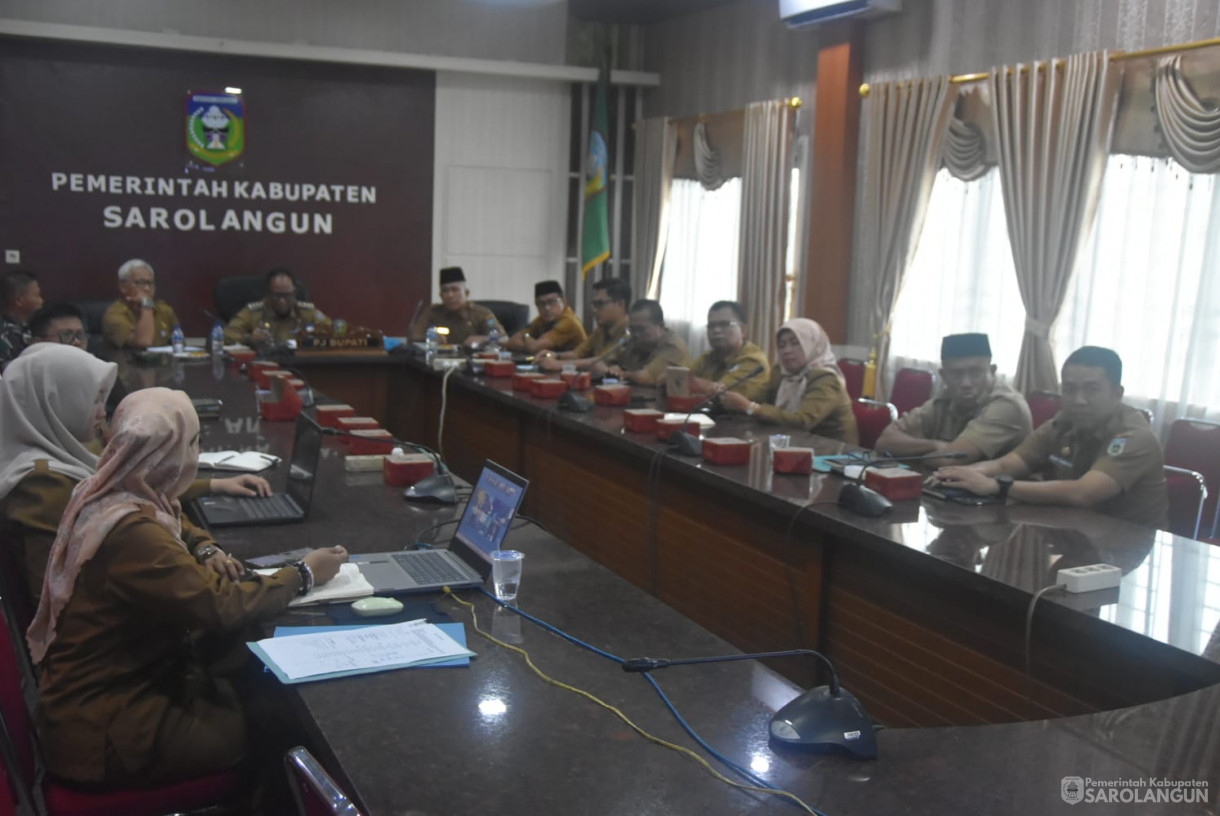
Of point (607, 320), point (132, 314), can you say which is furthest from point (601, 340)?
point (132, 314)

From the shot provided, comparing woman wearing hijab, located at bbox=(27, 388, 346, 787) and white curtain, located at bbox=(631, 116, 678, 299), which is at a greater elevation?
white curtain, located at bbox=(631, 116, 678, 299)

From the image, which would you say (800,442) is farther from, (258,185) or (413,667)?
(258,185)

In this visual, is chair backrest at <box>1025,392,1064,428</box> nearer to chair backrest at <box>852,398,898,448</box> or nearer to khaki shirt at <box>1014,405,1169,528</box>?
chair backrest at <box>852,398,898,448</box>

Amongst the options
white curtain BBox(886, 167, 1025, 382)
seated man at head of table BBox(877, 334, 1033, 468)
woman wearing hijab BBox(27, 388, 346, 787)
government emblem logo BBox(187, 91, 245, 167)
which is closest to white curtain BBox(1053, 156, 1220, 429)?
white curtain BBox(886, 167, 1025, 382)

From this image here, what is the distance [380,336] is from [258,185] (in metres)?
1.92

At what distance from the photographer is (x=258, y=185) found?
7.40 metres

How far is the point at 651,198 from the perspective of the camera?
786cm

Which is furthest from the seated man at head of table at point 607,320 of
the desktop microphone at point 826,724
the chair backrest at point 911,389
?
the desktop microphone at point 826,724

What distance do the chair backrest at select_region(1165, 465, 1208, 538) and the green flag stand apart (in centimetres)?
536

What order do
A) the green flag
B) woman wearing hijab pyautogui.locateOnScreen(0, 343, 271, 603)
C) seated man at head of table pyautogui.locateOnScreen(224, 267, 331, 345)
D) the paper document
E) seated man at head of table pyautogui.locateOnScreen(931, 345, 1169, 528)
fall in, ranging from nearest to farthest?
the paper document → woman wearing hijab pyautogui.locateOnScreen(0, 343, 271, 603) → seated man at head of table pyautogui.locateOnScreen(931, 345, 1169, 528) → seated man at head of table pyautogui.locateOnScreen(224, 267, 331, 345) → the green flag

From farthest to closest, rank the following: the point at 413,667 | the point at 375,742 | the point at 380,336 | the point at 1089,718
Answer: the point at 380,336 < the point at 413,667 < the point at 1089,718 < the point at 375,742

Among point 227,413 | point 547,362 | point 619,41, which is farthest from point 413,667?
point 619,41

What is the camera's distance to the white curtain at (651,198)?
303 inches

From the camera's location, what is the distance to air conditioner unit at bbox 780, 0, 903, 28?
17.9 ft
